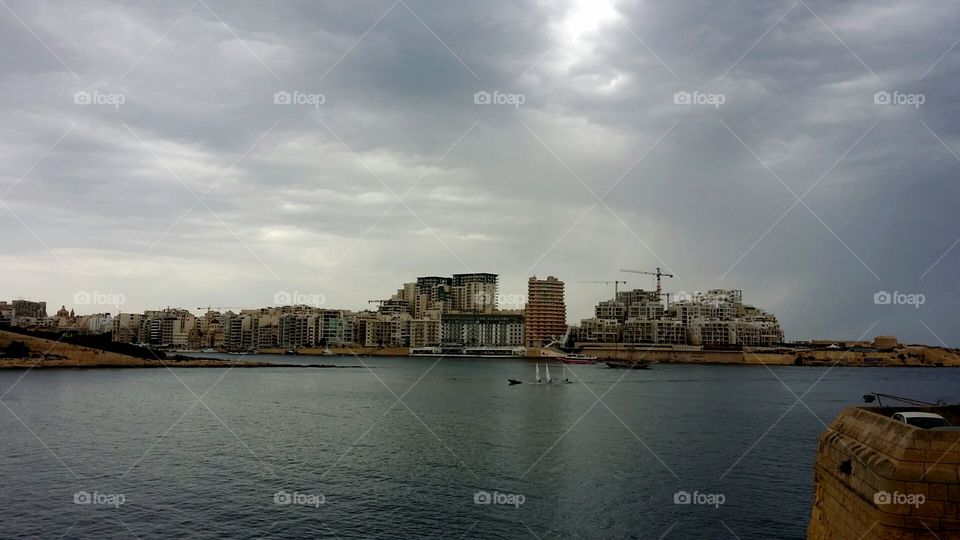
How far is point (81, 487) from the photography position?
29.6 m

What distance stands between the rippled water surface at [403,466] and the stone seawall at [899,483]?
42.9 ft

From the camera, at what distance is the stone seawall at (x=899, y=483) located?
9.92 meters

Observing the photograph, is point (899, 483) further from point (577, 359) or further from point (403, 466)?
point (577, 359)

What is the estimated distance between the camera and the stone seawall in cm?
992

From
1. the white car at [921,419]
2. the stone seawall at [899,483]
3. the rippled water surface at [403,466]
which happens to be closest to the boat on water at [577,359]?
the rippled water surface at [403,466]

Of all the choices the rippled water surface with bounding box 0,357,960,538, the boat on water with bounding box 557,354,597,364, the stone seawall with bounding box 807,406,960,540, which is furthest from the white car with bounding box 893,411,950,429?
the boat on water with bounding box 557,354,597,364

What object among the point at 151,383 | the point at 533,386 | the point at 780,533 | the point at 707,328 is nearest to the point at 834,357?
the point at 707,328

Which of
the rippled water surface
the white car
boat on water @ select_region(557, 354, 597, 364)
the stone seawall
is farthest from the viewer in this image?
boat on water @ select_region(557, 354, 597, 364)

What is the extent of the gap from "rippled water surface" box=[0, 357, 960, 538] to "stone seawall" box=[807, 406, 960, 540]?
13.1 m

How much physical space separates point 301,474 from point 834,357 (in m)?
177

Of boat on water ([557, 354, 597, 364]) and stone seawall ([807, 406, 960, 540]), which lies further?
boat on water ([557, 354, 597, 364])

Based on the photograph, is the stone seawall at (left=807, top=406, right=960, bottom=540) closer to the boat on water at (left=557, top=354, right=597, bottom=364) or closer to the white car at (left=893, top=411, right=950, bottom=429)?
the white car at (left=893, top=411, right=950, bottom=429)

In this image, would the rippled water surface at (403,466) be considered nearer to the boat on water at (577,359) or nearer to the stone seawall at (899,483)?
the stone seawall at (899,483)

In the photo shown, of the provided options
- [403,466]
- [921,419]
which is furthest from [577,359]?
[921,419]
